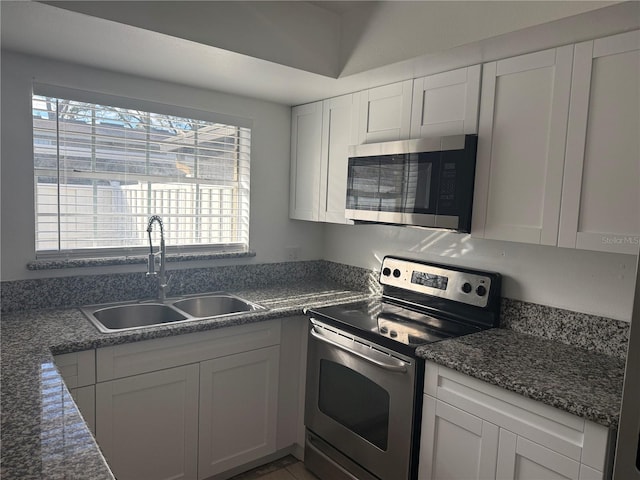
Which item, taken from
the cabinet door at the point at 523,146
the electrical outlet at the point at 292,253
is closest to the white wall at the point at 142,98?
the electrical outlet at the point at 292,253

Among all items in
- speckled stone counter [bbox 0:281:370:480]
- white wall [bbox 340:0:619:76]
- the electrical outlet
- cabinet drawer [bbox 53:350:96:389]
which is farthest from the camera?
the electrical outlet

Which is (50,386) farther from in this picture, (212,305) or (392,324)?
(392,324)

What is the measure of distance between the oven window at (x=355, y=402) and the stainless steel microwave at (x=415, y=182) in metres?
0.79

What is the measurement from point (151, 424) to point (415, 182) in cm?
167

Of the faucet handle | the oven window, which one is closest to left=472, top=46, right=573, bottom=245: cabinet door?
the oven window

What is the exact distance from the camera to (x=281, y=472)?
8.11 ft

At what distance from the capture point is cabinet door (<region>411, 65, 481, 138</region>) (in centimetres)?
197

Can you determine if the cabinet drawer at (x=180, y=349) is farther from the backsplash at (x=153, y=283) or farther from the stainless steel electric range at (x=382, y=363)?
the backsplash at (x=153, y=283)

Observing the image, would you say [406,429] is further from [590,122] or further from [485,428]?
[590,122]

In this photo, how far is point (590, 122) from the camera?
1630mm

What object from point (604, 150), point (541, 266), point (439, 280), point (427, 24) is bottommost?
point (439, 280)

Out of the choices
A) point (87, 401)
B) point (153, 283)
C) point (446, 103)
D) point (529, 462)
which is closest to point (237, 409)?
point (87, 401)

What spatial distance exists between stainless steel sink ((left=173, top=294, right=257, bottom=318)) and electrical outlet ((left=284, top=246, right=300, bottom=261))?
1.99 ft

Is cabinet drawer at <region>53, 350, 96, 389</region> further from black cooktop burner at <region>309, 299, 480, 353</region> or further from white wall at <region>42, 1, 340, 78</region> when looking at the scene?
white wall at <region>42, 1, 340, 78</region>
